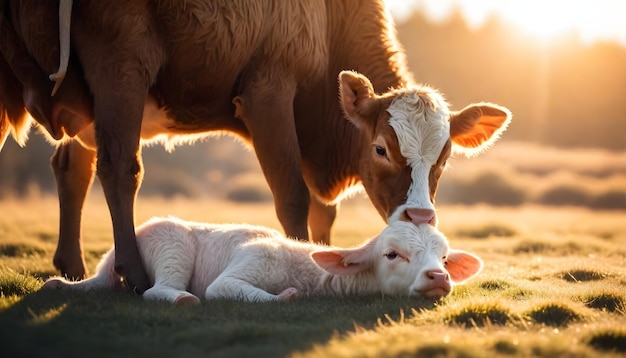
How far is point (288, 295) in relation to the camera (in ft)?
22.4

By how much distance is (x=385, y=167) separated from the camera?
8031mm

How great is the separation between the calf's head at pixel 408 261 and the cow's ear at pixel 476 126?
5.35ft

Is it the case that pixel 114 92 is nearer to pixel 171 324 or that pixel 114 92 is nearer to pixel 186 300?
pixel 186 300

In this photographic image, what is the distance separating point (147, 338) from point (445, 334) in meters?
1.85

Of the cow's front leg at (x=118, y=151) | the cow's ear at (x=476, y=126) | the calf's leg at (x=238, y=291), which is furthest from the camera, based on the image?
the cow's ear at (x=476, y=126)

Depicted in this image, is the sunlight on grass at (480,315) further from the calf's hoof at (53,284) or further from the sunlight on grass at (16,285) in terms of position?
the sunlight on grass at (16,285)

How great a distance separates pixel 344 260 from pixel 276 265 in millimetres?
594

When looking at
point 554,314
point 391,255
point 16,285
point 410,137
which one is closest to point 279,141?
point 410,137

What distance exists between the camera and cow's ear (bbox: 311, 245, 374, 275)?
283 inches

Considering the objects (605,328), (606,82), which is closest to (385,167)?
(605,328)

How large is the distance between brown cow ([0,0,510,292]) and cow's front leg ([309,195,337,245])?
418 mm

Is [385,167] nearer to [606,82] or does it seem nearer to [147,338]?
[147,338]

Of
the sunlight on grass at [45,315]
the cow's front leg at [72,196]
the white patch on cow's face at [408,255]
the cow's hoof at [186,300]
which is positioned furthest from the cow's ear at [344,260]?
the cow's front leg at [72,196]

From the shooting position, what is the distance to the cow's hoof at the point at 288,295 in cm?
679
